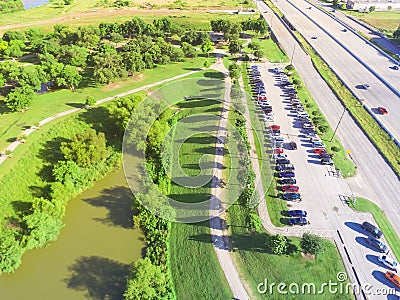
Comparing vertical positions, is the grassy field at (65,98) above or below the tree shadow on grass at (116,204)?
above

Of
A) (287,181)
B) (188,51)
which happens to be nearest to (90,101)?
(188,51)

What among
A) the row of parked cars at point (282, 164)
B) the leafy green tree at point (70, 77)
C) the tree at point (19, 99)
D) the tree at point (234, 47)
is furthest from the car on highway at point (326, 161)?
the tree at point (19, 99)

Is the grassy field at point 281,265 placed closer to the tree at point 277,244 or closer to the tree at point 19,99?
the tree at point 277,244

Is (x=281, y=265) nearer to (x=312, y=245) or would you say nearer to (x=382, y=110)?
(x=312, y=245)

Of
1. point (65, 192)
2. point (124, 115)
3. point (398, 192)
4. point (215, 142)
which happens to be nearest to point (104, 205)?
Result: point (65, 192)

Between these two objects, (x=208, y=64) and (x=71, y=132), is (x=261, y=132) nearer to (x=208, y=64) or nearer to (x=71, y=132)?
(x=208, y=64)

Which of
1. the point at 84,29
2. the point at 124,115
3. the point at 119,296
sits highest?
the point at 84,29
